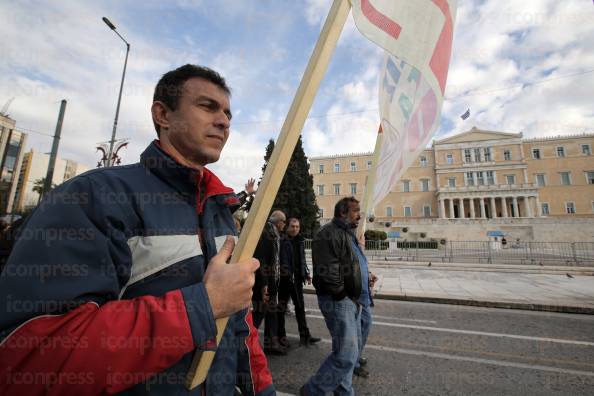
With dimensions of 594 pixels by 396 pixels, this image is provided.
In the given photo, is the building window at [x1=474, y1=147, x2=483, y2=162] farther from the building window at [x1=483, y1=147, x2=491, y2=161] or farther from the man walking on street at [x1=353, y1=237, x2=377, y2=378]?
the man walking on street at [x1=353, y1=237, x2=377, y2=378]

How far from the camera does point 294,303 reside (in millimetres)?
4930

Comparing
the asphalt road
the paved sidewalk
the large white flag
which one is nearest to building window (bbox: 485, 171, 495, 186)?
the paved sidewalk

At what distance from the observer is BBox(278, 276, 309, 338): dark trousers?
4.66 meters

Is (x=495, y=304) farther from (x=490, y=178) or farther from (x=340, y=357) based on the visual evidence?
(x=490, y=178)

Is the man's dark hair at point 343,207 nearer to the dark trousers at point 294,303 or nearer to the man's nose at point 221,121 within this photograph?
the dark trousers at point 294,303

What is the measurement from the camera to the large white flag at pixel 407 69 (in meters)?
1.59

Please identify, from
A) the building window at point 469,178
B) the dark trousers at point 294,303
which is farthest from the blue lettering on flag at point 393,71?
the building window at point 469,178

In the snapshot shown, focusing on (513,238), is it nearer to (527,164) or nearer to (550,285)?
(527,164)

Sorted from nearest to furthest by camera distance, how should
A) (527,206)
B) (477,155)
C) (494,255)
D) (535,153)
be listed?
(494,255) → (527,206) → (535,153) → (477,155)

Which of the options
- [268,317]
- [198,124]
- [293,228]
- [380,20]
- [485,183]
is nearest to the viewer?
[198,124]

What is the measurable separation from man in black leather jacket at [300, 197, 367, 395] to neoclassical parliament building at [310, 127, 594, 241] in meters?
41.8

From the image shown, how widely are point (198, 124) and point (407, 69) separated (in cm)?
182

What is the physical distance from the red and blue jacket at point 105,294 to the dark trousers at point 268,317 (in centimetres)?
333

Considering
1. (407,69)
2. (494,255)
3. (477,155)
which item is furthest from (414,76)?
(477,155)
